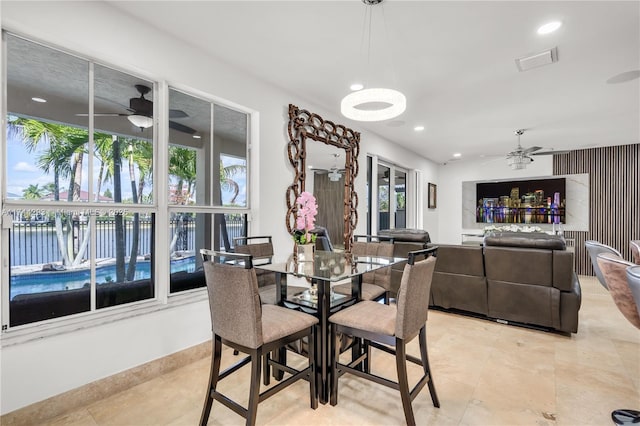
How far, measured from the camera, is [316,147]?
4.12m

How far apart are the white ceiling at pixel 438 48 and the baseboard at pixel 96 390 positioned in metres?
2.61

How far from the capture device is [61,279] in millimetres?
2070

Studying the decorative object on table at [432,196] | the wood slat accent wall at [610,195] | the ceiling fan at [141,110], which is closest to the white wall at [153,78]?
the ceiling fan at [141,110]

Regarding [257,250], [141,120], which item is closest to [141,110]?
[141,120]

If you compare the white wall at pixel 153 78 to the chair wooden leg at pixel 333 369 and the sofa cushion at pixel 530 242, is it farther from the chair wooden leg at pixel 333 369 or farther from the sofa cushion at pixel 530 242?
the sofa cushion at pixel 530 242

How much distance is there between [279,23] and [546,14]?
1942 mm

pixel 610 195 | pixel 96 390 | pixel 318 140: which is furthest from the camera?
pixel 610 195

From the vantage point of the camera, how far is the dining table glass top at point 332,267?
186cm

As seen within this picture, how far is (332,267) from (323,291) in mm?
205

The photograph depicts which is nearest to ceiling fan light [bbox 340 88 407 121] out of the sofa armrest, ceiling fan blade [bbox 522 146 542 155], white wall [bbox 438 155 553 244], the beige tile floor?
the beige tile floor

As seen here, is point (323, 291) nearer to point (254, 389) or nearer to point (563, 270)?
point (254, 389)

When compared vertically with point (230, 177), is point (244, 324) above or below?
below

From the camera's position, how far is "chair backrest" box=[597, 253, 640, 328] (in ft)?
6.11

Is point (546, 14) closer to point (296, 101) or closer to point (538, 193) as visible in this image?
point (296, 101)
